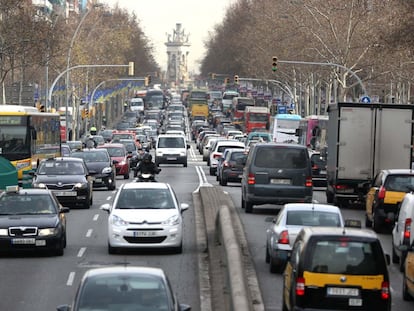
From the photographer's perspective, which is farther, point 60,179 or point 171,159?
point 171,159

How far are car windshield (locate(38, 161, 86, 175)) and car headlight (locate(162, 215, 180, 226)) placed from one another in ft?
40.7

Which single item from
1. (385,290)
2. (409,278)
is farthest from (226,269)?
(385,290)

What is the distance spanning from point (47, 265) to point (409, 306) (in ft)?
24.4

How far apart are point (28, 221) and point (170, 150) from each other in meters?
42.7

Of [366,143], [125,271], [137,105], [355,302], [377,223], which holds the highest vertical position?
[125,271]

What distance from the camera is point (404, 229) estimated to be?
23.6 meters

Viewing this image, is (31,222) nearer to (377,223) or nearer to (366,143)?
(377,223)

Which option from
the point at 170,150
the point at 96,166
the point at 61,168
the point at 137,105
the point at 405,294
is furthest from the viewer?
the point at 137,105

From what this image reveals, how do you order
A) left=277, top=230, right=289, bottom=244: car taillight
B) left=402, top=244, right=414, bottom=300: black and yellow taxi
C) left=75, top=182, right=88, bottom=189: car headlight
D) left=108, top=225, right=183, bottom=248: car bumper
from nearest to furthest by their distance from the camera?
1. left=402, top=244, right=414, bottom=300: black and yellow taxi
2. left=277, top=230, right=289, bottom=244: car taillight
3. left=108, top=225, right=183, bottom=248: car bumper
4. left=75, top=182, right=88, bottom=189: car headlight

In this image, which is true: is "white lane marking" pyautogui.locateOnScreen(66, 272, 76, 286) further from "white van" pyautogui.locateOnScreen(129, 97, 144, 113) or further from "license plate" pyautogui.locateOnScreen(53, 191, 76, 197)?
"white van" pyautogui.locateOnScreen(129, 97, 144, 113)

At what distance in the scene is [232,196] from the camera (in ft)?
140

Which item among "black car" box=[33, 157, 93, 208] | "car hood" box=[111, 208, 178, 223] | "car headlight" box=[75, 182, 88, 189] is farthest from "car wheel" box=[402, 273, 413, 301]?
"car headlight" box=[75, 182, 88, 189]

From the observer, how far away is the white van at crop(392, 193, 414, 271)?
23.3 m

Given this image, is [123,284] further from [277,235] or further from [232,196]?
[232,196]
